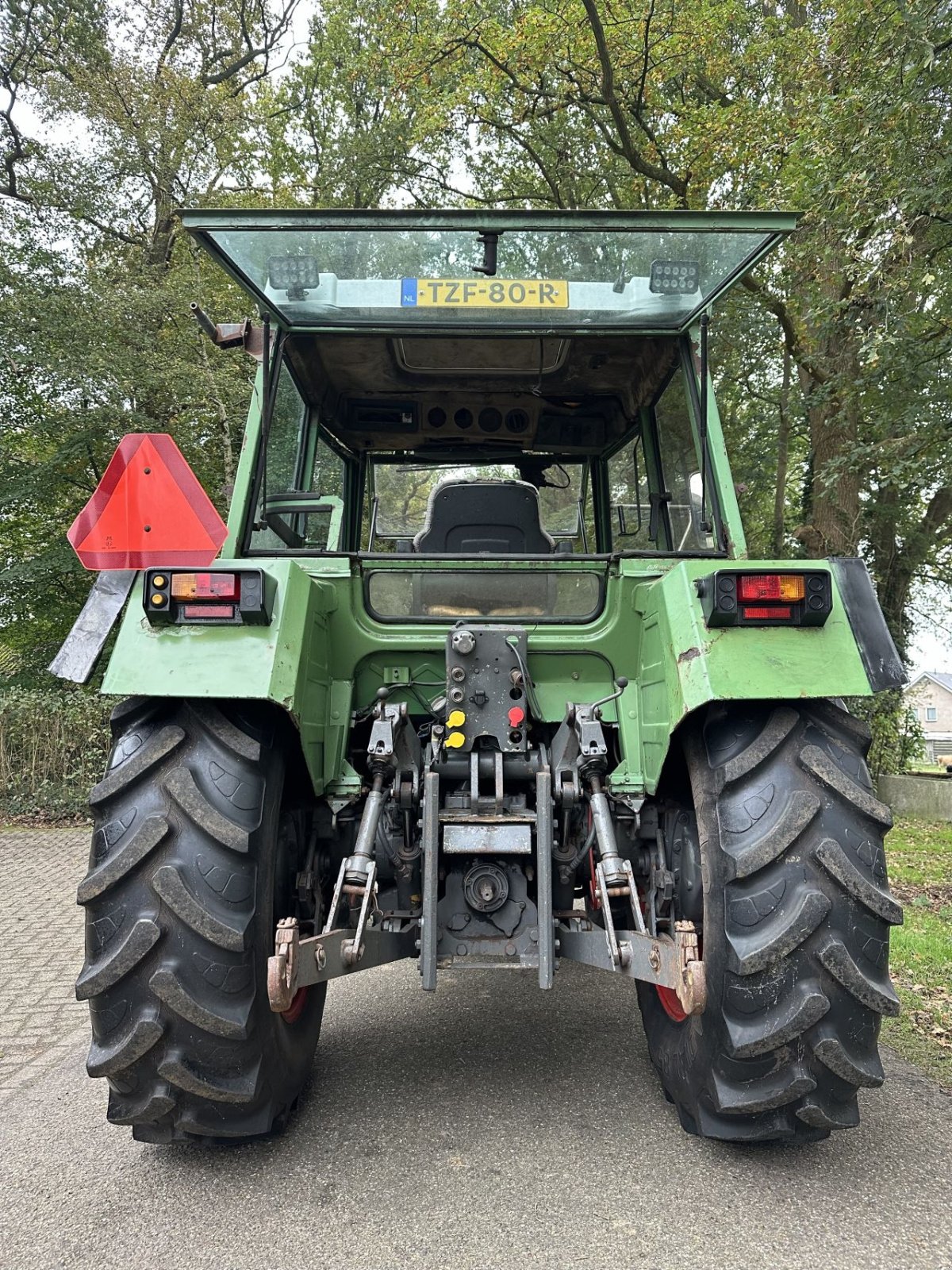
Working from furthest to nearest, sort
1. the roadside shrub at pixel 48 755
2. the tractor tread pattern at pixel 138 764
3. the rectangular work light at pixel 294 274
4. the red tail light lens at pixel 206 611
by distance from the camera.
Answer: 1. the roadside shrub at pixel 48 755
2. the rectangular work light at pixel 294 274
3. the red tail light lens at pixel 206 611
4. the tractor tread pattern at pixel 138 764

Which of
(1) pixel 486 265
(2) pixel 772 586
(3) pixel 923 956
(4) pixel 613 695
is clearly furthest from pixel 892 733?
(1) pixel 486 265

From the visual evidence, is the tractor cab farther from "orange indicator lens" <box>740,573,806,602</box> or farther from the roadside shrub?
the roadside shrub

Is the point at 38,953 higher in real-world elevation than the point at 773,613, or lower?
lower

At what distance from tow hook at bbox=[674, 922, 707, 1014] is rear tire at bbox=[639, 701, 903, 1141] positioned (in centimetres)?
14

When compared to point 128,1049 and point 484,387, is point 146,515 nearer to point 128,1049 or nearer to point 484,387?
point 484,387

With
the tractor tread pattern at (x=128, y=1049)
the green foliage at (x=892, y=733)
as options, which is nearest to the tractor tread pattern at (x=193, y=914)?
the tractor tread pattern at (x=128, y=1049)

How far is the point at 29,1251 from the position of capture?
7.22 ft

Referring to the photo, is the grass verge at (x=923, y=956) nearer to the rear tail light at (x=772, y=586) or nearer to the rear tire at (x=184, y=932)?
the rear tail light at (x=772, y=586)

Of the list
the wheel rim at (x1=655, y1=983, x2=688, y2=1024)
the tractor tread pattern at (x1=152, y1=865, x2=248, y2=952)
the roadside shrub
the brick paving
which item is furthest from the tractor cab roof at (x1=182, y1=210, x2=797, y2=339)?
the roadside shrub

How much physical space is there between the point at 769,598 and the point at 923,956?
341cm

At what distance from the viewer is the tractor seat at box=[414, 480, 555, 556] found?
4.06 m

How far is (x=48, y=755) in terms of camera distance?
33.3 ft

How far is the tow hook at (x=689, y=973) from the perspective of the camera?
219 cm

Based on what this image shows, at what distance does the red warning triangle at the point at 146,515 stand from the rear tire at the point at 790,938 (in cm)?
204
